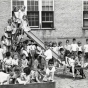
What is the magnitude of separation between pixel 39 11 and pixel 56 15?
124cm

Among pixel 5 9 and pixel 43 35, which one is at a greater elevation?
pixel 5 9

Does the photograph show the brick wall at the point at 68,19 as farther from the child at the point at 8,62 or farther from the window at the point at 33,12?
the child at the point at 8,62

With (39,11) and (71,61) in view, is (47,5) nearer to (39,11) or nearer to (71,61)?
(39,11)

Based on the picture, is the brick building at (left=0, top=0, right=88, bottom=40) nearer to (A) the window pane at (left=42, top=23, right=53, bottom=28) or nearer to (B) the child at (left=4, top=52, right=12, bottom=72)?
(A) the window pane at (left=42, top=23, right=53, bottom=28)

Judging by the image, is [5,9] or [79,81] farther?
[5,9]

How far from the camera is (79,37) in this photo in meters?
20.5

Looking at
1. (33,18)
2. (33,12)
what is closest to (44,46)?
(33,18)

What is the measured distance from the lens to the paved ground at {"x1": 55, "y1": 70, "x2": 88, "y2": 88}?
41.7ft

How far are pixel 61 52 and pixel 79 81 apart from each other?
3.11 metres

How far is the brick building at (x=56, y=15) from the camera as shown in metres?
20.6

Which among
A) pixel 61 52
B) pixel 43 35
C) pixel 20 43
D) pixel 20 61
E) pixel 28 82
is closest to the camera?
pixel 28 82

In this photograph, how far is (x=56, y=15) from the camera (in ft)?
68.0

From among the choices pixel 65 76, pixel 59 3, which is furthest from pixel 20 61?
pixel 59 3

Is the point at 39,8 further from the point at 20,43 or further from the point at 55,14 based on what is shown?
the point at 20,43
